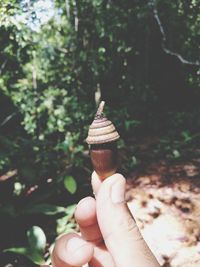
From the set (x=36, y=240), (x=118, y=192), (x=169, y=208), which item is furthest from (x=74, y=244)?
Answer: (x=169, y=208)

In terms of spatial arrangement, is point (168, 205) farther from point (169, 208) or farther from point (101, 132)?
point (101, 132)

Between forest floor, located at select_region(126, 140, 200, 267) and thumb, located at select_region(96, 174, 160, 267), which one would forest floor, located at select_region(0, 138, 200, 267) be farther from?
thumb, located at select_region(96, 174, 160, 267)

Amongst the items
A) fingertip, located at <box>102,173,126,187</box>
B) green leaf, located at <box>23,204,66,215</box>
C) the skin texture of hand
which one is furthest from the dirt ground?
fingertip, located at <box>102,173,126,187</box>

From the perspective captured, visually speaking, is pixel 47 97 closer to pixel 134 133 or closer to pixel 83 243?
pixel 134 133

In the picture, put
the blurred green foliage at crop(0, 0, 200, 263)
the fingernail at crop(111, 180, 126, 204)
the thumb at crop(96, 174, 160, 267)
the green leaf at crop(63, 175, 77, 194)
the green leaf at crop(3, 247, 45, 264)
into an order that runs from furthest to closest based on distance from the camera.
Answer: the blurred green foliage at crop(0, 0, 200, 263), the green leaf at crop(63, 175, 77, 194), the green leaf at crop(3, 247, 45, 264), the fingernail at crop(111, 180, 126, 204), the thumb at crop(96, 174, 160, 267)

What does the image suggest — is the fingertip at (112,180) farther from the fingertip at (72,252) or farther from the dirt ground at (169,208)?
the dirt ground at (169,208)

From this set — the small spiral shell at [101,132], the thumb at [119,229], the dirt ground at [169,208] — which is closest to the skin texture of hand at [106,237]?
the thumb at [119,229]

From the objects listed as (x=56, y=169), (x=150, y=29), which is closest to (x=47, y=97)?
(x=56, y=169)
